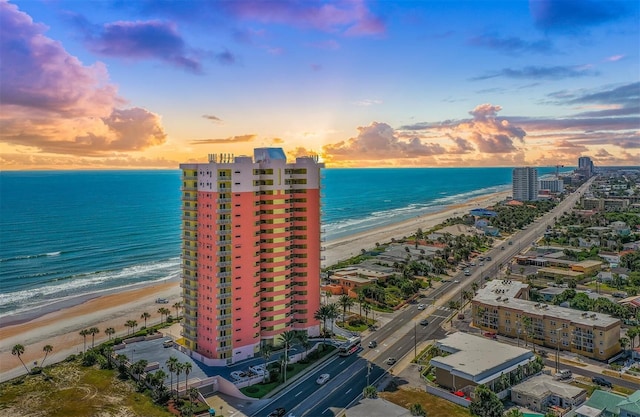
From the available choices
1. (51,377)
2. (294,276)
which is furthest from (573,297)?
(51,377)

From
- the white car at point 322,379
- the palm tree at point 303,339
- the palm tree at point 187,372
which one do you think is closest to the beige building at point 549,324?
the palm tree at point 303,339

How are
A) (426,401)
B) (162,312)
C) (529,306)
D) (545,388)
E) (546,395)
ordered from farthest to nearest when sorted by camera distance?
(162,312) < (529,306) < (545,388) < (426,401) < (546,395)

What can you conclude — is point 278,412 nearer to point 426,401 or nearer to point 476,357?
point 426,401

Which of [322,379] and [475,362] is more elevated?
[475,362]

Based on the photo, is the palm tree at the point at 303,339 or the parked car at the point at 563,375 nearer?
the parked car at the point at 563,375

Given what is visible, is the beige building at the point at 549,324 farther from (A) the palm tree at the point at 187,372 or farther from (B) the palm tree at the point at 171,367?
(B) the palm tree at the point at 171,367

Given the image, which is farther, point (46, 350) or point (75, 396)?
point (46, 350)

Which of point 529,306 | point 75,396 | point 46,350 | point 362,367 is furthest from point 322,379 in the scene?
point 46,350
